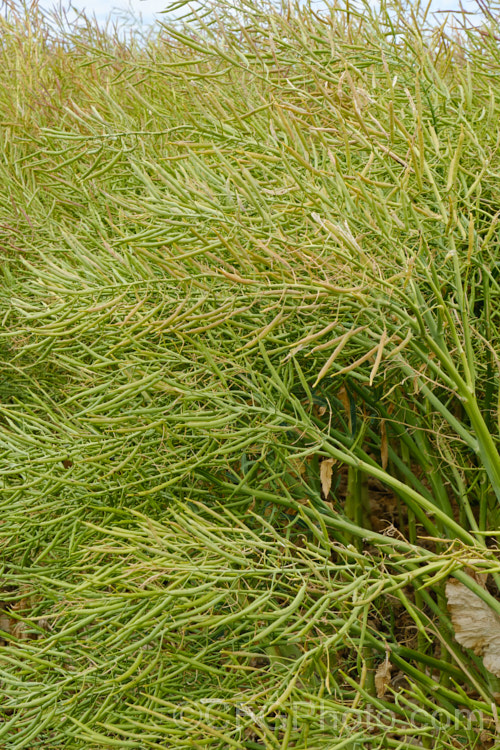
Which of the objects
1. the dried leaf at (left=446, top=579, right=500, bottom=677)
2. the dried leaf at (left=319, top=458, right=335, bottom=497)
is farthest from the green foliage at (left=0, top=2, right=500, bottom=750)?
the dried leaf at (left=446, top=579, right=500, bottom=677)

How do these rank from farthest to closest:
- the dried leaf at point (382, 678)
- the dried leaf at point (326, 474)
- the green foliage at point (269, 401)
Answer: the dried leaf at point (326, 474), the dried leaf at point (382, 678), the green foliage at point (269, 401)

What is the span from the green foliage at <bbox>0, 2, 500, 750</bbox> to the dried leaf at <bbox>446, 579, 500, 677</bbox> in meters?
0.14

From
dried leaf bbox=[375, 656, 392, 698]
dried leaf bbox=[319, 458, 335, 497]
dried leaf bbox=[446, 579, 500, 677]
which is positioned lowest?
dried leaf bbox=[375, 656, 392, 698]

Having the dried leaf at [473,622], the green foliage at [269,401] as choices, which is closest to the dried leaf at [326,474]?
the green foliage at [269,401]

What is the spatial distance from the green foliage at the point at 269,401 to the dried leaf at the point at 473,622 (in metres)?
0.14

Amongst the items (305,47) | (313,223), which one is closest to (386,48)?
(305,47)

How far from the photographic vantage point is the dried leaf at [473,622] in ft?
7.18

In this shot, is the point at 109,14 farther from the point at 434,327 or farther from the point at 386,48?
the point at 434,327

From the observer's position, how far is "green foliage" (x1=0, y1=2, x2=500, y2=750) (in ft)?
5.66

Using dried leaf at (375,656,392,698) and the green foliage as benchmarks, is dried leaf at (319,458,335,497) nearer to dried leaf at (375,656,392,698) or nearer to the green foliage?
the green foliage

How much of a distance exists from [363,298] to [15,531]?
1.47 metres

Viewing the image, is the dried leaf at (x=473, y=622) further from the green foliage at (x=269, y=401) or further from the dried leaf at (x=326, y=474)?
the dried leaf at (x=326, y=474)

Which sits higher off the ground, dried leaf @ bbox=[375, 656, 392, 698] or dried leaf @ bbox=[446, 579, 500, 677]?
dried leaf @ bbox=[446, 579, 500, 677]

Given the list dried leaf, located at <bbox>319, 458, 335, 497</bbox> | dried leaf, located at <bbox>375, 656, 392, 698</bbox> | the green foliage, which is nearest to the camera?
the green foliage
